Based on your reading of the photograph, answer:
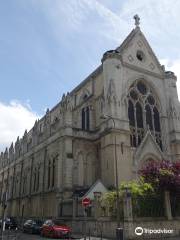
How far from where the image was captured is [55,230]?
80.1 feet

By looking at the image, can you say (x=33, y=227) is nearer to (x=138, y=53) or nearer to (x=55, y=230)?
(x=55, y=230)

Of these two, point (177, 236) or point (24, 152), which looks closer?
point (177, 236)

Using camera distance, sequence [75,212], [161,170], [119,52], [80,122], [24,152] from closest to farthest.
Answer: [161,170]
[75,212]
[119,52]
[80,122]
[24,152]

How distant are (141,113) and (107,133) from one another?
25.5 ft

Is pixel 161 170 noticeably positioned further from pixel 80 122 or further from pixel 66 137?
pixel 80 122

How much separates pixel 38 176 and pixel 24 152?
9836mm

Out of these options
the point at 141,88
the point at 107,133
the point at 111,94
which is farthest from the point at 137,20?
the point at 107,133

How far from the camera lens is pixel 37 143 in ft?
151

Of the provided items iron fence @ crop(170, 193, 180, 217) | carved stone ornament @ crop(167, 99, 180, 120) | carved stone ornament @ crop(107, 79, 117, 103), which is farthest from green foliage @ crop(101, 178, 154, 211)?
carved stone ornament @ crop(167, 99, 180, 120)

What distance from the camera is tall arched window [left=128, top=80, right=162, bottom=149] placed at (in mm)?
39691

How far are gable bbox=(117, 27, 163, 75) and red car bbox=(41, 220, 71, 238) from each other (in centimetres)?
2493

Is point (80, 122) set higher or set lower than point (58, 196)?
higher

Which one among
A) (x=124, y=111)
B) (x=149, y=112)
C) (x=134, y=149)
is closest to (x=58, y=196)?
(x=134, y=149)

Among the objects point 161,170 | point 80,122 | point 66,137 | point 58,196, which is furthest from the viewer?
point 80,122
